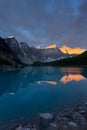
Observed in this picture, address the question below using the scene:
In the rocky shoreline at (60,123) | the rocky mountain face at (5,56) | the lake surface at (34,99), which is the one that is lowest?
the lake surface at (34,99)

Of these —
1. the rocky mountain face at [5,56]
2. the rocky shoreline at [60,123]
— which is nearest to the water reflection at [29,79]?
the rocky shoreline at [60,123]

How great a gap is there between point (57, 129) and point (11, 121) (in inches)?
171

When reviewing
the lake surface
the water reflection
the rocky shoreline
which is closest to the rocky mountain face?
the water reflection

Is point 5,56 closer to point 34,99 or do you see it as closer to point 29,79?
point 29,79

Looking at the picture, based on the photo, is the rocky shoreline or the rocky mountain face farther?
the rocky mountain face

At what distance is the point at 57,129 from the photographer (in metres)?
12.0

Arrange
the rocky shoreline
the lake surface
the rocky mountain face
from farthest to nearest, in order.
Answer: the rocky mountain face < the lake surface < the rocky shoreline

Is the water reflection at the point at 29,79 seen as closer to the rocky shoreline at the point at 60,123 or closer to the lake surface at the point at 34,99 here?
the lake surface at the point at 34,99

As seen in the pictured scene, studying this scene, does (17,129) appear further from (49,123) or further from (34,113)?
(34,113)

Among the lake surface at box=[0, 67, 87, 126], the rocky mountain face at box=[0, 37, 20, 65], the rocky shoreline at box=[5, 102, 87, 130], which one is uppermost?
the rocky mountain face at box=[0, 37, 20, 65]

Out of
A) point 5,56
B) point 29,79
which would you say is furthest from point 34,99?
point 5,56

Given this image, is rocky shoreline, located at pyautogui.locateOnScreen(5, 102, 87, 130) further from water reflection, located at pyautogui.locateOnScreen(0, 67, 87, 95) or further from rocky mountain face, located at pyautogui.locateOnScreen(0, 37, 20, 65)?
rocky mountain face, located at pyautogui.locateOnScreen(0, 37, 20, 65)

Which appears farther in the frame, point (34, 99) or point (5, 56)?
point (5, 56)

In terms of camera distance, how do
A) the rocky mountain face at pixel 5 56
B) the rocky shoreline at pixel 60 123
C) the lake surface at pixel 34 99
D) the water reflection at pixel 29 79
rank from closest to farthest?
1. the rocky shoreline at pixel 60 123
2. the lake surface at pixel 34 99
3. the water reflection at pixel 29 79
4. the rocky mountain face at pixel 5 56
